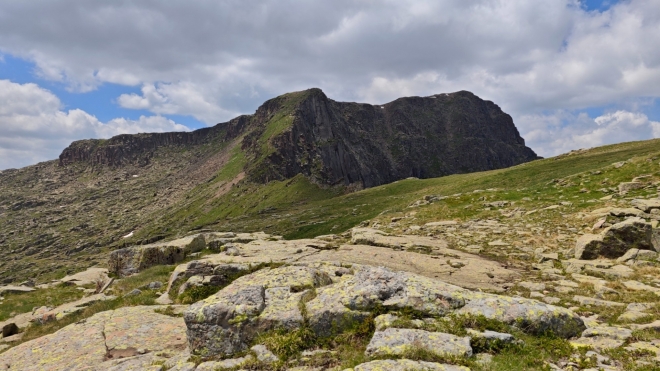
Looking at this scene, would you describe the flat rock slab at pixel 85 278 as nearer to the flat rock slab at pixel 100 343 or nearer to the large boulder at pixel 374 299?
the flat rock slab at pixel 100 343

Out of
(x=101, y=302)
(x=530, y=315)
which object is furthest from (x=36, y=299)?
(x=530, y=315)

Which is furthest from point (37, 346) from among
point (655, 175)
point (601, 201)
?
point (655, 175)

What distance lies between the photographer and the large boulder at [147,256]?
3259 cm

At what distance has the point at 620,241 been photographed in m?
21.5

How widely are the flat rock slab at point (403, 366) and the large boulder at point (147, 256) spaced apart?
28.3m

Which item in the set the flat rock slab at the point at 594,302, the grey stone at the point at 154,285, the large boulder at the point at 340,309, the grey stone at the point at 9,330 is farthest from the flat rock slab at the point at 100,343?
the flat rock slab at the point at 594,302

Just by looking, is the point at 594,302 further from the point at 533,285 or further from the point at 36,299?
the point at 36,299

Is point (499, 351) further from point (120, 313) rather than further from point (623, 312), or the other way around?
point (120, 313)

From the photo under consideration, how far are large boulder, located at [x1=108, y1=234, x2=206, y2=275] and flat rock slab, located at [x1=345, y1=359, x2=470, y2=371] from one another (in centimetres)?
2829

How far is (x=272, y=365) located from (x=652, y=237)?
24.7 metres

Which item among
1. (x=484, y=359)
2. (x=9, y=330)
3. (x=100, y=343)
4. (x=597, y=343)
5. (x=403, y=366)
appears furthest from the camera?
(x=9, y=330)

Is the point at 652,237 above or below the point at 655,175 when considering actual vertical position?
below

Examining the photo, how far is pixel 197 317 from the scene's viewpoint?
11.4 m

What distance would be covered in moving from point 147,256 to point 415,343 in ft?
100
